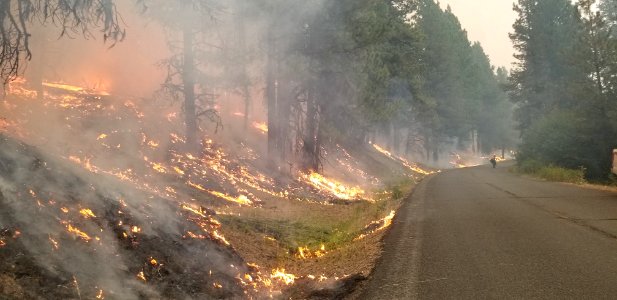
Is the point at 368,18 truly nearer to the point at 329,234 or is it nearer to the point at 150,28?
the point at 329,234

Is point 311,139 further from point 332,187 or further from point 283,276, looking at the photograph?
point 283,276

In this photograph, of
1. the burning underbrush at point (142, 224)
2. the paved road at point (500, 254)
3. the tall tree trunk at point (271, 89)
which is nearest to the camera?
the burning underbrush at point (142, 224)

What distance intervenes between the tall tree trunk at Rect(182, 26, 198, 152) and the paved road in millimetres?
7095

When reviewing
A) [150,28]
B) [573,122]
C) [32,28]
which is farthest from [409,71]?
[32,28]

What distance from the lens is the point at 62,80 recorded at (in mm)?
17828

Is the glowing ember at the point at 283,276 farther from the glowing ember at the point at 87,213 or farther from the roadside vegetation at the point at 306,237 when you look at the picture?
the glowing ember at the point at 87,213

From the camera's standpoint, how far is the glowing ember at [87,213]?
455 centimetres

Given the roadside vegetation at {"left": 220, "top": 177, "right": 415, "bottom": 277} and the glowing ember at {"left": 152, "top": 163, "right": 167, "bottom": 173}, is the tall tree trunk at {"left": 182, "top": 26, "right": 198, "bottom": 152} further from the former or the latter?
the roadside vegetation at {"left": 220, "top": 177, "right": 415, "bottom": 277}

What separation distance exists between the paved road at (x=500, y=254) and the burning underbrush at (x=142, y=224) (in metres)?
0.52

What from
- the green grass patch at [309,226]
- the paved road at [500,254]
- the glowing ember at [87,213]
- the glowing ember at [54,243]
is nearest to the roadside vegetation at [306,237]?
the green grass patch at [309,226]

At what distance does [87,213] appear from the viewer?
181 inches

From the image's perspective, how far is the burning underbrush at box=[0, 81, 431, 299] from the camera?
382 cm

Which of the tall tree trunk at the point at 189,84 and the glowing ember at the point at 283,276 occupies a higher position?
the tall tree trunk at the point at 189,84

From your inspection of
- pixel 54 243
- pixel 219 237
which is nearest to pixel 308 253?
pixel 219 237
